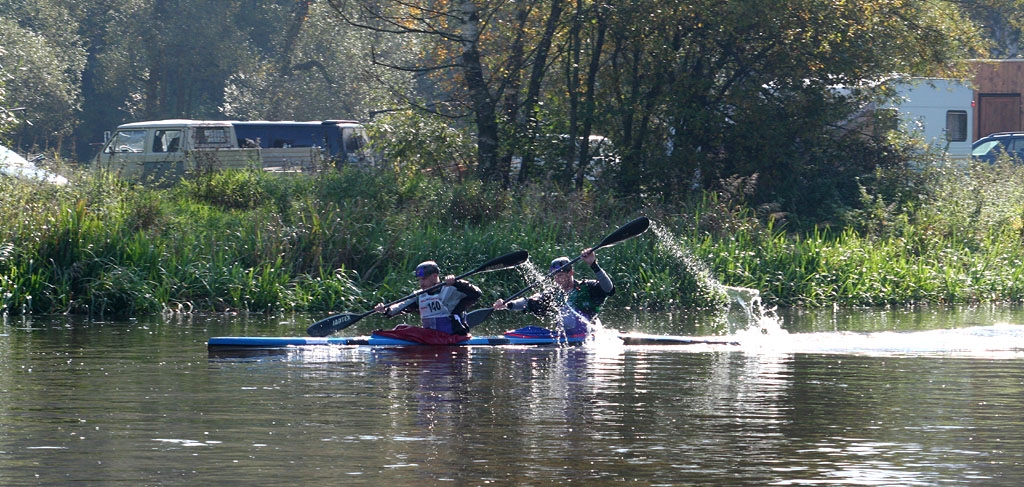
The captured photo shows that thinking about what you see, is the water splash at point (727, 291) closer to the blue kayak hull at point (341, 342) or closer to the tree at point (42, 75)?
the blue kayak hull at point (341, 342)

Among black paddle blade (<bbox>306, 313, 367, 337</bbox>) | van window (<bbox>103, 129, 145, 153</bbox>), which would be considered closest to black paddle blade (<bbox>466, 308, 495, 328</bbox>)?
black paddle blade (<bbox>306, 313, 367, 337</bbox>)

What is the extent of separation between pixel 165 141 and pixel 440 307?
18064 mm

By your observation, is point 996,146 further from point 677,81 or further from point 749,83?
point 677,81

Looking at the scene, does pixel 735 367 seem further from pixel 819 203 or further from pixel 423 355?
pixel 819 203

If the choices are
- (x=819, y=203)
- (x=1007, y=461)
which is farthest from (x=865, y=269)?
(x=1007, y=461)

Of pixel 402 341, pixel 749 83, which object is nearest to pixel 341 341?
pixel 402 341

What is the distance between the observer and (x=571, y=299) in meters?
15.3

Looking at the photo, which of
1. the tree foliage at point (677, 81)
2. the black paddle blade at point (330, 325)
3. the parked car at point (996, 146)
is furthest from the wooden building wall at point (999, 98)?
the black paddle blade at point (330, 325)

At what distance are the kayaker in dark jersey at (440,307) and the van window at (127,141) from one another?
17843mm

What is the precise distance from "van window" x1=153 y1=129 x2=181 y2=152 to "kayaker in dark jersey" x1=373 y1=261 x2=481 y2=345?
1756 centimetres

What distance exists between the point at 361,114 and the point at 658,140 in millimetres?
28017

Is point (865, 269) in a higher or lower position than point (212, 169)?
lower

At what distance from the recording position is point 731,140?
24094 millimetres

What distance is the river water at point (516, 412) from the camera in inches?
313
